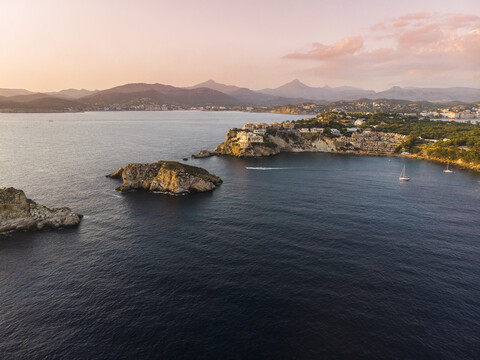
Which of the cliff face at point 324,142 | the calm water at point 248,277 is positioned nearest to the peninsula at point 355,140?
the cliff face at point 324,142

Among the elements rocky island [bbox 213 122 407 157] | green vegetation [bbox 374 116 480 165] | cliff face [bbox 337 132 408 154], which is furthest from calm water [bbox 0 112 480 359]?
cliff face [bbox 337 132 408 154]

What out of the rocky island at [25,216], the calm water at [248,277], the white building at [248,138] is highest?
the white building at [248,138]

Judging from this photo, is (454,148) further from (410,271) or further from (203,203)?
(203,203)

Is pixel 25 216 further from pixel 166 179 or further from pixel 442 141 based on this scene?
pixel 442 141

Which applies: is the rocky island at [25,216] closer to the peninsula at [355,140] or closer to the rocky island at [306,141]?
the peninsula at [355,140]

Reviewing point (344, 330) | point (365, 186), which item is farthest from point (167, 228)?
point (365, 186)
